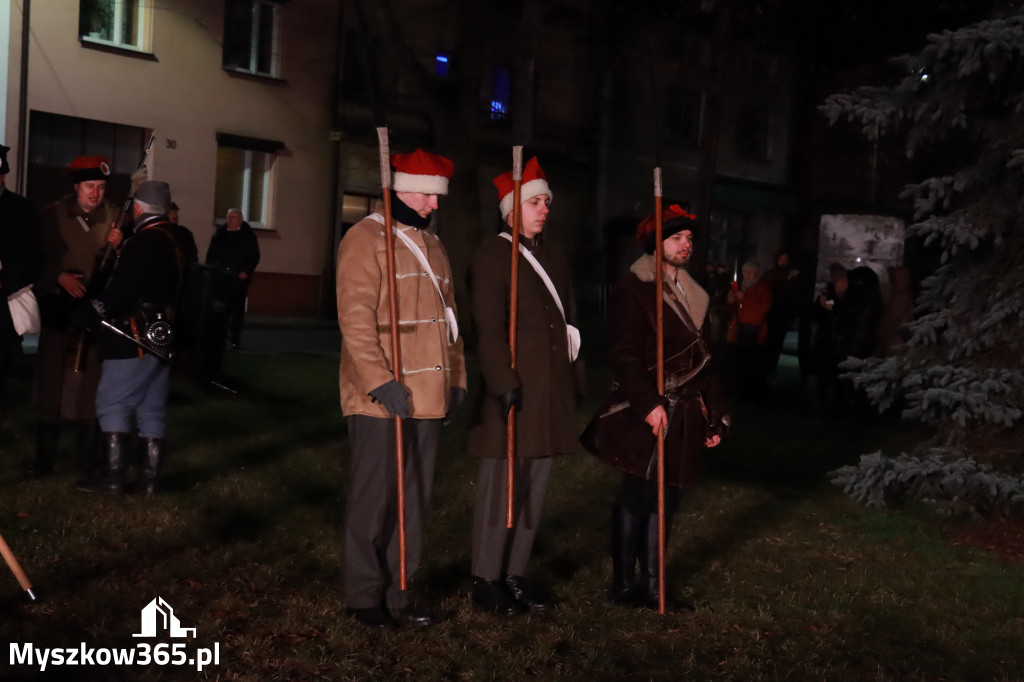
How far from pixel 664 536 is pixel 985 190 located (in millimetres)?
3796

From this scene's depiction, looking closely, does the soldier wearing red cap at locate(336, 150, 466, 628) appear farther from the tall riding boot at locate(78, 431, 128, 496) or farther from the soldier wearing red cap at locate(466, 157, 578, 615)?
the tall riding boot at locate(78, 431, 128, 496)

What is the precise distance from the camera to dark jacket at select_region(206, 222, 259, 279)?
54.4 feet

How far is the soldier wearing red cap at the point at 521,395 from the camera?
5836mm

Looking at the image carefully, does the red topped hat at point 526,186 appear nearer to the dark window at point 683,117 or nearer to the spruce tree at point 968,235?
the spruce tree at point 968,235

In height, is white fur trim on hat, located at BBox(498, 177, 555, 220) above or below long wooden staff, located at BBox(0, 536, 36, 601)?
above

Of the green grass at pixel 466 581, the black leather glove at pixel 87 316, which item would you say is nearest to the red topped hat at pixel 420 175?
the green grass at pixel 466 581

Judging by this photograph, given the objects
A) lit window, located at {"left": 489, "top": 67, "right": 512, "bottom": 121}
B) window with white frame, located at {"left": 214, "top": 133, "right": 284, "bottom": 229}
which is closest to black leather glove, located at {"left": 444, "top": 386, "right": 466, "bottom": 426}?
window with white frame, located at {"left": 214, "top": 133, "right": 284, "bottom": 229}

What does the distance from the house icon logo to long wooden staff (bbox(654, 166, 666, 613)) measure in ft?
6.84

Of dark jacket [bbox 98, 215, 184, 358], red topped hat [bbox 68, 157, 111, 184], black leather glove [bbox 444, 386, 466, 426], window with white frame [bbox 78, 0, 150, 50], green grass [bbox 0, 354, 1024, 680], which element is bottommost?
green grass [bbox 0, 354, 1024, 680]

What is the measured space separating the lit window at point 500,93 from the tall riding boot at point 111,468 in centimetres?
2482

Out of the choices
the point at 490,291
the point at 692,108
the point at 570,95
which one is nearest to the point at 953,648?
the point at 490,291

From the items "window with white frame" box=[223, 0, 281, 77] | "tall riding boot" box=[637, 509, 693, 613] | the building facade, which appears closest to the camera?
"tall riding boot" box=[637, 509, 693, 613]

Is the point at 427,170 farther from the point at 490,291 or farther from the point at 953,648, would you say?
the point at 953,648

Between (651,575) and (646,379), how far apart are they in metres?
0.94
